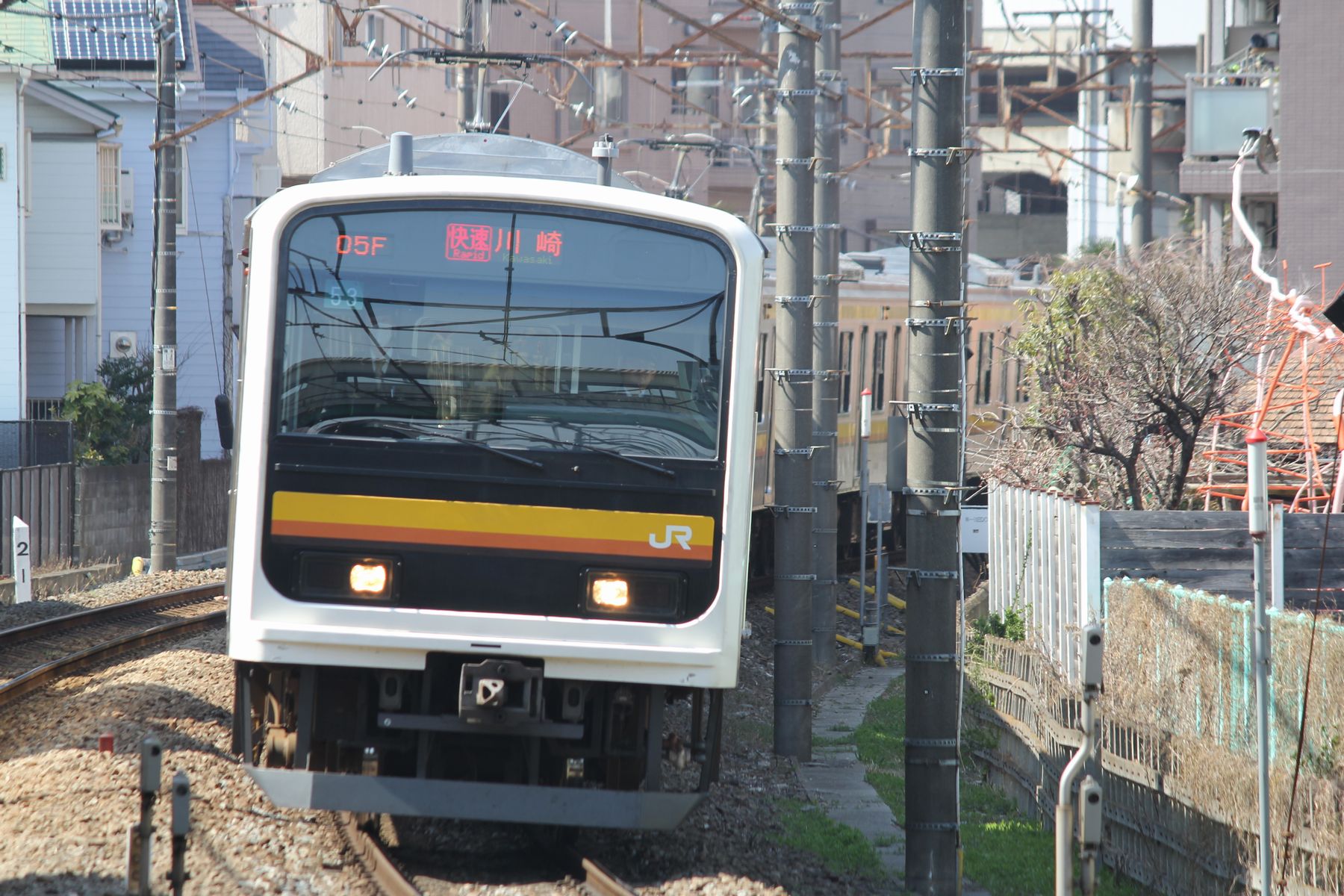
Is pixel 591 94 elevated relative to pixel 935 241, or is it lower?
elevated

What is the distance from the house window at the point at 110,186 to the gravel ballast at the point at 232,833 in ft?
67.1

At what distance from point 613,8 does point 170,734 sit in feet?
138

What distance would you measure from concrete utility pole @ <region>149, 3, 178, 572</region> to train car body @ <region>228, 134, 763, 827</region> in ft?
43.7

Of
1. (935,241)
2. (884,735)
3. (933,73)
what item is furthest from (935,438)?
(884,735)

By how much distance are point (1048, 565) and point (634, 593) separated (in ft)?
18.3

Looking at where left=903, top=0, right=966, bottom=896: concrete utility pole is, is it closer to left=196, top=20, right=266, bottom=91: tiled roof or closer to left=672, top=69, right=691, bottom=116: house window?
left=196, top=20, right=266, bottom=91: tiled roof

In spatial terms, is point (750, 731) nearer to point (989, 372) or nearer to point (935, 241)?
point (935, 241)

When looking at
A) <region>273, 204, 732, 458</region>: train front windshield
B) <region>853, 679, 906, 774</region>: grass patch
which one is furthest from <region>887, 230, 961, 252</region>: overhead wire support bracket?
<region>853, 679, 906, 774</region>: grass patch

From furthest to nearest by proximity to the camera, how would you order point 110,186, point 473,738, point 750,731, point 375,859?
point 110,186 < point 750,731 < point 473,738 < point 375,859

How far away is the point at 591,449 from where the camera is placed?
23.4 feet

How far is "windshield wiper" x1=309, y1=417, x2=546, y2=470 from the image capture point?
7.06 m

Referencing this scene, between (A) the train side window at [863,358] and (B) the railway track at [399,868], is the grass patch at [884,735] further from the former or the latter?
(A) the train side window at [863,358]

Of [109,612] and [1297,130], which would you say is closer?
[109,612]

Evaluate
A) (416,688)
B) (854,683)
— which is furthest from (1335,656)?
(854,683)
